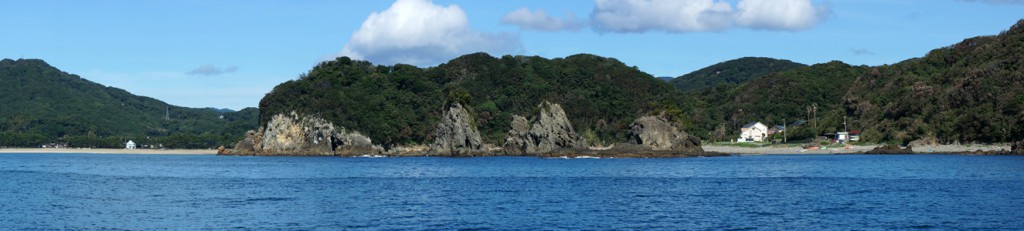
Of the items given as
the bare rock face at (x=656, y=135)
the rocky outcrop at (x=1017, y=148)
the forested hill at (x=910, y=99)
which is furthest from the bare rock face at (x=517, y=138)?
the rocky outcrop at (x=1017, y=148)

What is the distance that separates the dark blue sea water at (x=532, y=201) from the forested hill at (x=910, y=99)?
44.8 metres

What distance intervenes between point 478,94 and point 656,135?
5365 cm

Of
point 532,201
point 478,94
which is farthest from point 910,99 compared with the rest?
point 532,201

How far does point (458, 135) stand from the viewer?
131125 mm

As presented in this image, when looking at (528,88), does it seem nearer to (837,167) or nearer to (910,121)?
(910,121)

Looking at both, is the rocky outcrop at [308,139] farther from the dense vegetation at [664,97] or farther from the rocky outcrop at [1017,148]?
the rocky outcrop at [1017,148]

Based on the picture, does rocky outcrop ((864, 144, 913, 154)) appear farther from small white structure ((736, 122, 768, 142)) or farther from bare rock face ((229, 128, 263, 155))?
bare rock face ((229, 128, 263, 155))

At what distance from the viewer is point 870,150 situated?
378 ft

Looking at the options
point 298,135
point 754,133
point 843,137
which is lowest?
point 843,137

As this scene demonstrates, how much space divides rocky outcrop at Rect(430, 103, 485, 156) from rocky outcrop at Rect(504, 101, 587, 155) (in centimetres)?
500

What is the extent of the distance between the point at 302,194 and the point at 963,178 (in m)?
37.7

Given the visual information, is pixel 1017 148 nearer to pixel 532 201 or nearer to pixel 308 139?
pixel 532 201

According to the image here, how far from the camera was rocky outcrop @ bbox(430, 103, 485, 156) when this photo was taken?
130250 millimetres

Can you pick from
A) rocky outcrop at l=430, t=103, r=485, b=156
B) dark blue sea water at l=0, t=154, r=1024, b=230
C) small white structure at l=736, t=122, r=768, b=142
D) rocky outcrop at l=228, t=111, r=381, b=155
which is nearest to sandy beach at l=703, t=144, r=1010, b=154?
small white structure at l=736, t=122, r=768, b=142
